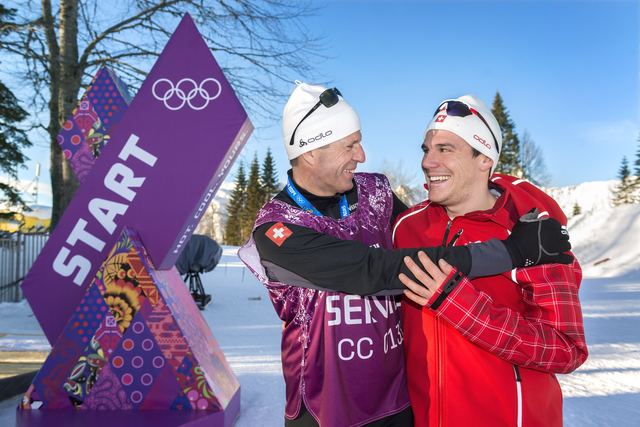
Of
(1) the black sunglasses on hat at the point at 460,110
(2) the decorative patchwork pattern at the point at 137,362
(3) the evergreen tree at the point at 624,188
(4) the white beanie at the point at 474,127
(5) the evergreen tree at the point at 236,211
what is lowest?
(5) the evergreen tree at the point at 236,211

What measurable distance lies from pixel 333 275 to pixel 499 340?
658 mm

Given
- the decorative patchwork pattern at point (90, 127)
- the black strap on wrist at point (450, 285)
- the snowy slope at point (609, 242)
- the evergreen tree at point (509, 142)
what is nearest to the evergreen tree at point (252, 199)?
the evergreen tree at point (509, 142)

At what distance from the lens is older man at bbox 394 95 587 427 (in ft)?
5.87

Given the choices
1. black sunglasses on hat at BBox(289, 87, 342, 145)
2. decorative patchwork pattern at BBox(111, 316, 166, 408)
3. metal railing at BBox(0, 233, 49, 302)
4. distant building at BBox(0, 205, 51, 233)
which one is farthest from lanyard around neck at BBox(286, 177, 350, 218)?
distant building at BBox(0, 205, 51, 233)

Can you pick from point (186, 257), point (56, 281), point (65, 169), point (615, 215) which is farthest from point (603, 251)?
point (56, 281)

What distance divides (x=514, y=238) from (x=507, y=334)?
35 cm

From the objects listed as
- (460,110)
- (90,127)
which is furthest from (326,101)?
(90,127)

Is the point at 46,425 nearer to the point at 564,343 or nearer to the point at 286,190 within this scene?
the point at 286,190

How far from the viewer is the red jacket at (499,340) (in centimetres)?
178

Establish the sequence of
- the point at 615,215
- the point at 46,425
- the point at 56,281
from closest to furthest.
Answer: the point at 46,425 < the point at 56,281 < the point at 615,215

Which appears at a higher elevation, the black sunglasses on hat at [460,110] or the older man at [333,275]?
the black sunglasses on hat at [460,110]

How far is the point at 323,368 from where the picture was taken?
6.96ft

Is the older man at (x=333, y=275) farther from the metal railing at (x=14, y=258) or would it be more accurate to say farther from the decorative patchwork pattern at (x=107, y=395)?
the metal railing at (x=14, y=258)

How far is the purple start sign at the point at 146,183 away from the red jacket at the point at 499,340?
241 cm
